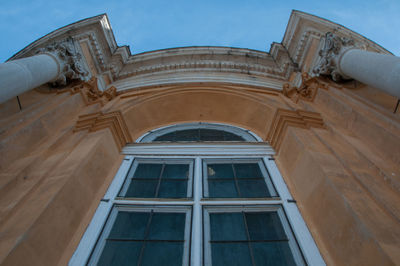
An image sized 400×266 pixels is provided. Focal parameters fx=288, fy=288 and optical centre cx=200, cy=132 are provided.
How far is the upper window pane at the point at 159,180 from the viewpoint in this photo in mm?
4863

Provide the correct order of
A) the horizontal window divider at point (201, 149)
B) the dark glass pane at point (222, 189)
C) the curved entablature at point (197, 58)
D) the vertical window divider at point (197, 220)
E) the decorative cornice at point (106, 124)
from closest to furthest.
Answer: the vertical window divider at point (197, 220) → the dark glass pane at point (222, 189) → the decorative cornice at point (106, 124) → the horizontal window divider at point (201, 149) → the curved entablature at point (197, 58)

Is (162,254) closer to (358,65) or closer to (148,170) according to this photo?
(148,170)

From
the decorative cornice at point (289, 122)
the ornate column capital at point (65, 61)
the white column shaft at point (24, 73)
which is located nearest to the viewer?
the white column shaft at point (24, 73)

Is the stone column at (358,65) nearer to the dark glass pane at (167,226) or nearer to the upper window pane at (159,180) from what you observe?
the upper window pane at (159,180)

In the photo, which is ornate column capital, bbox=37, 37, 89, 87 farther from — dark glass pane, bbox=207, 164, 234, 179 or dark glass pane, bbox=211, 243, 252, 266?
dark glass pane, bbox=211, 243, 252, 266

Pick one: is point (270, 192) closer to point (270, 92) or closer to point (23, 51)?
point (270, 92)

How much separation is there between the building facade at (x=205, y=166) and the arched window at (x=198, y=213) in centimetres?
2

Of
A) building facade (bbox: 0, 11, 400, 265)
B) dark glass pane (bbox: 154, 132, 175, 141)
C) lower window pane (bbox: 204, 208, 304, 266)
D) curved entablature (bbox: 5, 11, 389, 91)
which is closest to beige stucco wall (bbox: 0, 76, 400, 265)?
building facade (bbox: 0, 11, 400, 265)

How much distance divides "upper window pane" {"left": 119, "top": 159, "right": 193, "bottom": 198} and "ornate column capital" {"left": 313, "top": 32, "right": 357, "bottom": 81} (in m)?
4.14

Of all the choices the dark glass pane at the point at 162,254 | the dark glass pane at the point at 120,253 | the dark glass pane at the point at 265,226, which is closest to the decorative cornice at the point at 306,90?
the dark glass pane at the point at 265,226

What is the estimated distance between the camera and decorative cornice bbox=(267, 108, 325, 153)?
19.0 feet

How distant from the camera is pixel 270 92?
876cm

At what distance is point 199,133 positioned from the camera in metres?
8.43

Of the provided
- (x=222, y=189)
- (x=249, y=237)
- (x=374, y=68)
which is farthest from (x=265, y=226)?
(x=374, y=68)
